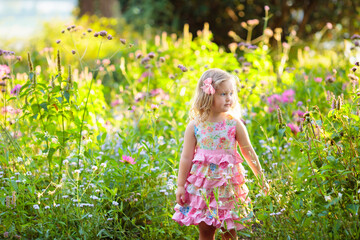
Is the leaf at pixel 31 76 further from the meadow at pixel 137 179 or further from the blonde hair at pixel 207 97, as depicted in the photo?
the blonde hair at pixel 207 97

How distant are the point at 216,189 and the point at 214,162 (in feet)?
0.47

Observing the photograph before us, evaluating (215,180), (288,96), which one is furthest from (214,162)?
(288,96)

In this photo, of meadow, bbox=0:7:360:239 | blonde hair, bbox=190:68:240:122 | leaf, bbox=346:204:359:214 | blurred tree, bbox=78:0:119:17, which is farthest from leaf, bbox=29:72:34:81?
blurred tree, bbox=78:0:119:17

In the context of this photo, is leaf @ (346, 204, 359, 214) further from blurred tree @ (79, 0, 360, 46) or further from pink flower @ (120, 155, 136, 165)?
blurred tree @ (79, 0, 360, 46)

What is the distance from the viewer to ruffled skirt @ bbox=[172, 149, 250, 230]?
2.33m

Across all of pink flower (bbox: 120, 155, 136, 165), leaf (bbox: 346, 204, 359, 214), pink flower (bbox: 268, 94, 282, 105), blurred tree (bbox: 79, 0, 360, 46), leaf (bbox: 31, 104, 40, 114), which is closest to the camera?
leaf (bbox: 346, 204, 359, 214)

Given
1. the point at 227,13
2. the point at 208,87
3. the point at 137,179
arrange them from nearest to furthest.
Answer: the point at 208,87 < the point at 137,179 < the point at 227,13

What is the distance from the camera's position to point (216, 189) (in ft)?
7.65

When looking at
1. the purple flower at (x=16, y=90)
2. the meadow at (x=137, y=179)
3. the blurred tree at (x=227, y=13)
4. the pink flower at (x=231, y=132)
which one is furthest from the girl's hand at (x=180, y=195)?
the blurred tree at (x=227, y=13)

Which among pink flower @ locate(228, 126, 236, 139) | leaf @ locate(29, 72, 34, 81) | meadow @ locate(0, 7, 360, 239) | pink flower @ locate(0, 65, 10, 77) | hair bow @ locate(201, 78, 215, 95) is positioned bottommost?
meadow @ locate(0, 7, 360, 239)

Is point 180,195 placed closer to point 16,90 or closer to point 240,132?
point 240,132

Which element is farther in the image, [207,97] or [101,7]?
[101,7]

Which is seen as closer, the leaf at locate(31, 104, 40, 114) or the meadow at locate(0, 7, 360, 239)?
the meadow at locate(0, 7, 360, 239)

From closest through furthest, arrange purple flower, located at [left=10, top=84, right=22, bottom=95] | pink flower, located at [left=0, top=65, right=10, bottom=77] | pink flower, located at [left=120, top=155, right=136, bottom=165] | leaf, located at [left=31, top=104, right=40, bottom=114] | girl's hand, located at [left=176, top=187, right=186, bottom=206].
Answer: girl's hand, located at [left=176, top=187, right=186, bottom=206] < pink flower, located at [left=120, top=155, right=136, bottom=165] < leaf, located at [left=31, top=104, right=40, bottom=114] < pink flower, located at [left=0, top=65, right=10, bottom=77] < purple flower, located at [left=10, top=84, right=22, bottom=95]
